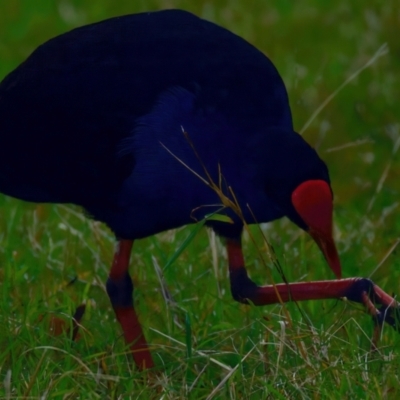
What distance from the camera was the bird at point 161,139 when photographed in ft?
9.30

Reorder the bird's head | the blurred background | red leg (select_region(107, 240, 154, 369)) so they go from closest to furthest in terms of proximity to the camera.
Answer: the bird's head
red leg (select_region(107, 240, 154, 369))
the blurred background

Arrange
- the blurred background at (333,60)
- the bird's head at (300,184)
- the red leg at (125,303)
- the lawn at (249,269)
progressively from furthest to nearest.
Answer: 1. the blurred background at (333,60)
2. the red leg at (125,303)
3. the bird's head at (300,184)
4. the lawn at (249,269)

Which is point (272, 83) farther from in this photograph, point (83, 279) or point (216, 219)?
point (83, 279)

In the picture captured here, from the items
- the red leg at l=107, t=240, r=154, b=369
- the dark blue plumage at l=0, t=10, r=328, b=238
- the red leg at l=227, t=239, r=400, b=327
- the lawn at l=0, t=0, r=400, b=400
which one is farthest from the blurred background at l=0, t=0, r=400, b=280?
the dark blue plumage at l=0, t=10, r=328, b=238

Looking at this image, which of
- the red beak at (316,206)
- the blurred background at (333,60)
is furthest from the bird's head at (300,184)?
the blurred background at (333,60)

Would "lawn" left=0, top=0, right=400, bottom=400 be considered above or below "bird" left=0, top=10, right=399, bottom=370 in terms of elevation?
below

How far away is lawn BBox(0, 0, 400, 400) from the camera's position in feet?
8.67

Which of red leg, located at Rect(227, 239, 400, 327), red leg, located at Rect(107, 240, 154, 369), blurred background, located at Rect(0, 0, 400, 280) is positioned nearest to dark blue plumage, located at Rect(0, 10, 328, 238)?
red leg, located at Rect(107, 240, 154, 369)

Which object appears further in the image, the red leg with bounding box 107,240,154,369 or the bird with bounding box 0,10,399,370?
the red leg with bounding box 107,240,154,369

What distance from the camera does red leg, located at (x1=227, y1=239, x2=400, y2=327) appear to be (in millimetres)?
2932

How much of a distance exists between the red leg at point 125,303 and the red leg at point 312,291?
0.29 meters

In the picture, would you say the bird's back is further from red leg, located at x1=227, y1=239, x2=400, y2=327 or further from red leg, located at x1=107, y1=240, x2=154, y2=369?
red leg, located at x1=227, y1=239, x2=400, y2=327

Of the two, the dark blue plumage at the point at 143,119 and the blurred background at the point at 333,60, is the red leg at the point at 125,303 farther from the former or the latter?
the blurred background at the point at 333,60

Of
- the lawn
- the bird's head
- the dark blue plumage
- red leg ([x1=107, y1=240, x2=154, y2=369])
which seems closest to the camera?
the lawn
